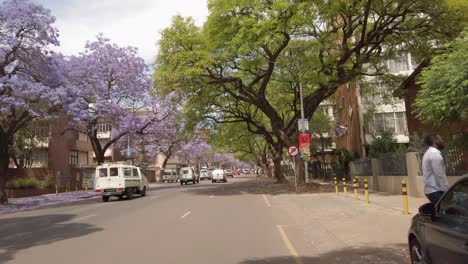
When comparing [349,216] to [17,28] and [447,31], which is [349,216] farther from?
[17,28]

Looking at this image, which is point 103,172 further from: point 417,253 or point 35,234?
point 417,253

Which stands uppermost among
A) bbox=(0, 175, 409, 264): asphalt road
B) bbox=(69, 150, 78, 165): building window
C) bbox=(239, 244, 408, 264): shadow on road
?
bbox=(69, 150, 78, 165): building window

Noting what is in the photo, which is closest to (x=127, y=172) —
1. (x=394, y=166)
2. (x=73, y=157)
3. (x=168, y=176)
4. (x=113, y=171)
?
(x=113, y=171)

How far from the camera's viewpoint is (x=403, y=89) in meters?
26.5

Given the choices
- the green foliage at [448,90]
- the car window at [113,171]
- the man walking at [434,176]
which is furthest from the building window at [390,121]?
the man walking at [434,176]

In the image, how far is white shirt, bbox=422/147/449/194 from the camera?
21.1ft

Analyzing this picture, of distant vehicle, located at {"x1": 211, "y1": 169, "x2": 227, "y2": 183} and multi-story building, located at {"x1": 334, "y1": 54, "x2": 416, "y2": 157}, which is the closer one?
multi-story building, located at {"x1": 334, "y1": 54, "x2": 416, "y2": 157}

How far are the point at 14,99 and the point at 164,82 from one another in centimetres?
838

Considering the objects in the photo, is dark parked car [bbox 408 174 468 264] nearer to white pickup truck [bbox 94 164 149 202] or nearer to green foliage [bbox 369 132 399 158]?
white pickup truck [bbox 94 164 149 202]

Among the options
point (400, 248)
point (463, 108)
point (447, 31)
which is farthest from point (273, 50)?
point (400, 248)

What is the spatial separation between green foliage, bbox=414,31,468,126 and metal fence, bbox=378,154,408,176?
13.7 feet

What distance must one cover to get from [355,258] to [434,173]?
2.04 m

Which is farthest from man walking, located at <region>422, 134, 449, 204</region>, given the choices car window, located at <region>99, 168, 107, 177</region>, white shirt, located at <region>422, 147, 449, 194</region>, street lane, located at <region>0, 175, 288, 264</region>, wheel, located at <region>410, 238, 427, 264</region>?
car window, located at <region>99, 168, 107, 177</region>

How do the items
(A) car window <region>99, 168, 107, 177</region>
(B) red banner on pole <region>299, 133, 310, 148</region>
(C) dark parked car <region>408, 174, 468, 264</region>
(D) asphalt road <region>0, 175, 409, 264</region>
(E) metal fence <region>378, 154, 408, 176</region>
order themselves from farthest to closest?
(B) red banner on pole <region>299, 133, 310, 148</region> < (A) car window <region>99, 168, 107, 177</region> < (E) metal fence <region>378, 154, 408, 176</region> < (D) asphalt road <region>0, 175, 409, 264</region> < (C) dark parked car <region>408, 174, 468, 264</region>
